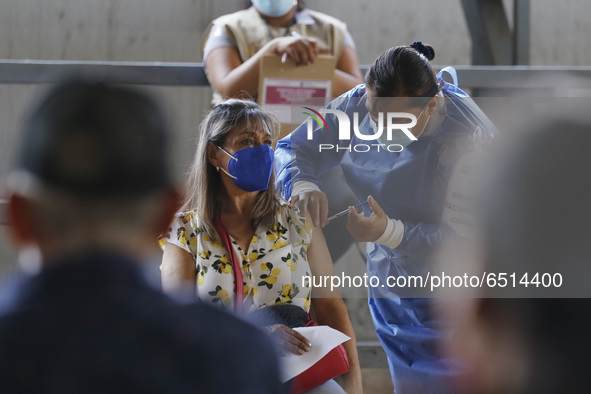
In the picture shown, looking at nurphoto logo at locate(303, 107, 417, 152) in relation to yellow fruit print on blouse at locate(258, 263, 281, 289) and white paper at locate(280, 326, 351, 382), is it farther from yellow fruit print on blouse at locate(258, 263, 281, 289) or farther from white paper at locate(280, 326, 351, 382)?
white paper at locate(280, 326, 351, 382)

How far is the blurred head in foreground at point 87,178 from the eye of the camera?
0.79 metres

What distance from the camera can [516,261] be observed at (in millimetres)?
951

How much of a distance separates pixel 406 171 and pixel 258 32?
0.91 metres

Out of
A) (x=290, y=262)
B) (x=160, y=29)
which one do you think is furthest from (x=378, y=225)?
(x=160, y=29)

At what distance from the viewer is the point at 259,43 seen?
2.46m

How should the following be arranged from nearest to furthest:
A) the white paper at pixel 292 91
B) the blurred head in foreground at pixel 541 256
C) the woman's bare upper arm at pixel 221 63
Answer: the blurred head in foreground at pixel 541 256 → the white paper at pixel 292 91 → the woman's bare upper arm at pixel 221 63

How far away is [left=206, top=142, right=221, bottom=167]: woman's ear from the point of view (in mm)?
2076

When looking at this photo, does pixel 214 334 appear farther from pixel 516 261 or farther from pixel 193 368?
pixel 516 261

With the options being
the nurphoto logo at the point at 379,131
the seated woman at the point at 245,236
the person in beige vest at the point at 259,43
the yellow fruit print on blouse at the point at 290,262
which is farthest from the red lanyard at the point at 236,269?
the person in beige vest at the point at 259,43

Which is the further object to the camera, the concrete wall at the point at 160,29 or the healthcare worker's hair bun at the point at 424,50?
the concrete wall at the point at 160,29

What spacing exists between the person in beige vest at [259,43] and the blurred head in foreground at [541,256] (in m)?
1.38

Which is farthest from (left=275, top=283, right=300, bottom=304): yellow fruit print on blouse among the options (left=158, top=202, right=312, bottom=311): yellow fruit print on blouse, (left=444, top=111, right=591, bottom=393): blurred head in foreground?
(left=444, top=111, right=591, bottom=393): blurred head in foreground

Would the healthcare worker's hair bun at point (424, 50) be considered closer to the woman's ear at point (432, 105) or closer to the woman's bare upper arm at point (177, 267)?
the woman's ear at point (432, 105)

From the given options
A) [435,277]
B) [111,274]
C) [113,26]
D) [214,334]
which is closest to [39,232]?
[111,274]
